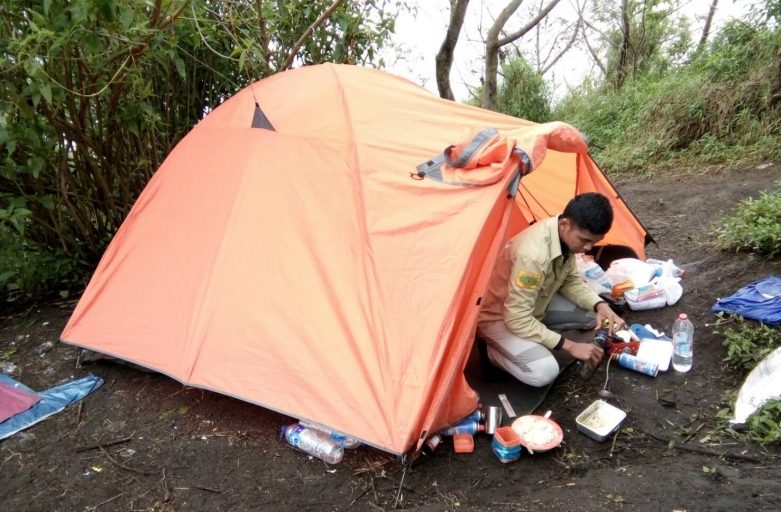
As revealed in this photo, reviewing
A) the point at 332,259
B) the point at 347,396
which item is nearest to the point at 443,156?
the point at 332,259

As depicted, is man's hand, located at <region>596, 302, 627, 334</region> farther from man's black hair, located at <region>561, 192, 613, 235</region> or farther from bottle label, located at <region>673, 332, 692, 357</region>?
man's black hair, located at <region>561, 192, 613, 235</region>

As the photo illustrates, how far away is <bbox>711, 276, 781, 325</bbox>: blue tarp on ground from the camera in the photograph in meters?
2.96

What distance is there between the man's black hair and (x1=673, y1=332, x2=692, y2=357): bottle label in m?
0.95

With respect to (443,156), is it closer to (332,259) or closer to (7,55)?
(332,259)

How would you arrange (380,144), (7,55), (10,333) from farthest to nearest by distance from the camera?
(10,333) → (7,55) → (380,144)

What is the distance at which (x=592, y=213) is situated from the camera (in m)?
2.51

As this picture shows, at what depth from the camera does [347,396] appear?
2.37m

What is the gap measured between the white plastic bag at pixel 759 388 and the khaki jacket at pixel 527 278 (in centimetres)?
86

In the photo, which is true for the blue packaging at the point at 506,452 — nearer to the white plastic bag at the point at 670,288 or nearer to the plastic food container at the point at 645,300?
the plastic food container at the point at 645,300

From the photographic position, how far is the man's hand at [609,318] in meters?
3.00

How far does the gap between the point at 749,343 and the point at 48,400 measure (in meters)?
3.70

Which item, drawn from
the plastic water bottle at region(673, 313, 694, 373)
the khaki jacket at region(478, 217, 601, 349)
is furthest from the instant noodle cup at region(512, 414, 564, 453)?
the plastic water bottle at region(673, 313, 694, 373)

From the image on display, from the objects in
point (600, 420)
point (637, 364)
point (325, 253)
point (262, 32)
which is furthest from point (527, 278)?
point (262, 32)

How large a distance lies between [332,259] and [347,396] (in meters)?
0.68
